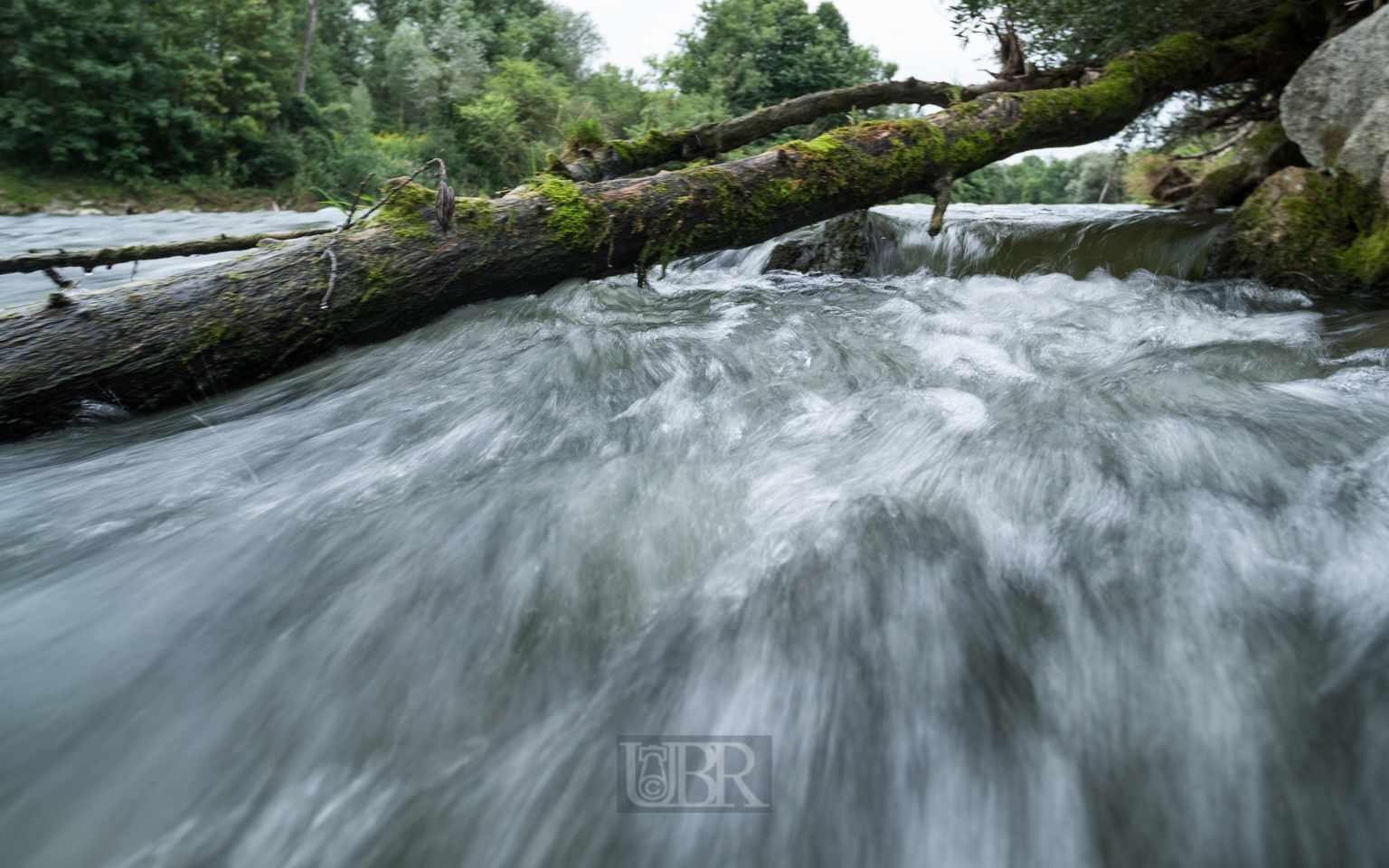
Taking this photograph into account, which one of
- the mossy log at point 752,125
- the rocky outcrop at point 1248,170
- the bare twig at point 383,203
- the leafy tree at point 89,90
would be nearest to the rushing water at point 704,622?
the bare twig at point 383,203

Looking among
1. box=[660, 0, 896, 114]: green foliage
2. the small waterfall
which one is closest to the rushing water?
the small waterfall

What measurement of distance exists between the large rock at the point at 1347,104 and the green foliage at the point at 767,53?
65.2 ft

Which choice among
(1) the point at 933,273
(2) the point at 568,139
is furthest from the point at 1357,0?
(2) the point at 568,139

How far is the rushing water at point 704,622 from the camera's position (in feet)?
4.03

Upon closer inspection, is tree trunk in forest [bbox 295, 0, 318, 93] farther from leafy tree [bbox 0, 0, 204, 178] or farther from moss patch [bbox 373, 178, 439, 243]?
moss patch [bbox 373, 178, 439, 243]

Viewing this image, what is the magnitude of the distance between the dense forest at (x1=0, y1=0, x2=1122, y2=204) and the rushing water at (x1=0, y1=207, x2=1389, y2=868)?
16003 mm

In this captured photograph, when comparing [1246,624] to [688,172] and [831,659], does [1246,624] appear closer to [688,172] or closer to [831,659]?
[831,659]

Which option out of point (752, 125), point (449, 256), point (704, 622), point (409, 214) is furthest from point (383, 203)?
point (752, 125)

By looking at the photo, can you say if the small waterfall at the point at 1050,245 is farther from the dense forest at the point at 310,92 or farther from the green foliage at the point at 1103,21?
the dense forest at the point at 310,92

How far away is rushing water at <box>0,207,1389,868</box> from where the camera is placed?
123cm

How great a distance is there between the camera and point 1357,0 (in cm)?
476

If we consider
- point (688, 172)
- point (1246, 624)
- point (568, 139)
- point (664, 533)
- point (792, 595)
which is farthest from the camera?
point (568, 139)

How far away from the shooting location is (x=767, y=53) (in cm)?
2286

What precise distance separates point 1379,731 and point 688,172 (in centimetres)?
374
